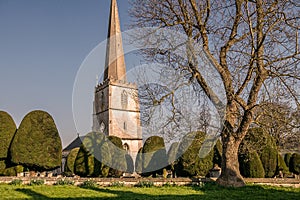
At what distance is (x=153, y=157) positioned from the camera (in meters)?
18.5

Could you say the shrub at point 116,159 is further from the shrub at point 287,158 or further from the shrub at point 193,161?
the shrub at point 287,158

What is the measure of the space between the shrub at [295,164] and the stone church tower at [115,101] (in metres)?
22.6

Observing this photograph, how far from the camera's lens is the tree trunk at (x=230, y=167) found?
10.3 meters

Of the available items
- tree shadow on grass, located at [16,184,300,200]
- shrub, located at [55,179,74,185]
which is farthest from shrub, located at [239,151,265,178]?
shrub, located at [55,179,74,185]

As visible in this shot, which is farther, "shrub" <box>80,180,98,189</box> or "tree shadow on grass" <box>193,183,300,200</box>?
"shrub" <box>80,180,98,189</box>

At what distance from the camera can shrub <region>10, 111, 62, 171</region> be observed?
46.0 feet

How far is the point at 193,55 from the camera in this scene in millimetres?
10602

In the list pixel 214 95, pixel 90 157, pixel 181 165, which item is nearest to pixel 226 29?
pixel 214 95

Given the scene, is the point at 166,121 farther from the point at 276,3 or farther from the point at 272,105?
the point at 276,3

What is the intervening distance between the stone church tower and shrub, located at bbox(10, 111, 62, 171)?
89.7ft

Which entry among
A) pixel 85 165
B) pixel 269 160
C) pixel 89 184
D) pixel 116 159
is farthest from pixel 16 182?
pixel 269 160

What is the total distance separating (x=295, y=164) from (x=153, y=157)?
13.1 meters

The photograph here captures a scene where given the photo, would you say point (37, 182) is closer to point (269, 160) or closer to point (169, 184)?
point (169, 184)

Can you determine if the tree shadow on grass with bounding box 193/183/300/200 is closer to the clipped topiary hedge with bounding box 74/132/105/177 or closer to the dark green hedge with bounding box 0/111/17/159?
the clipped topiary hedge with bounding box 74/132/105/177
